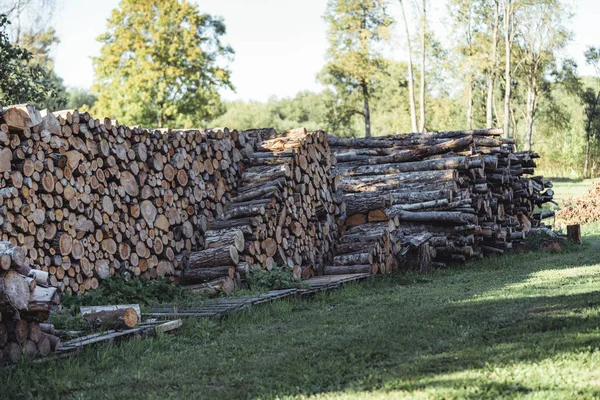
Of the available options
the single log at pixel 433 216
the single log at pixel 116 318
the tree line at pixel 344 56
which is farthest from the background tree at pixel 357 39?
the single log at pixel 116 318

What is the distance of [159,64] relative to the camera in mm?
36125

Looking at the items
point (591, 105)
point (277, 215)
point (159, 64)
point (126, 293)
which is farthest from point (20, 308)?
point (591, 105)

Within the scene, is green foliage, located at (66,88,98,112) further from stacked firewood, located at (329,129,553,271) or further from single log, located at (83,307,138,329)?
single log, located at (83,307,138,329)

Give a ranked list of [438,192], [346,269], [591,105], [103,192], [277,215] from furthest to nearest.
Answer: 1. [591,105]
2. [438,192]
3. [346,269]
4. [277,215]
5. [103,192]

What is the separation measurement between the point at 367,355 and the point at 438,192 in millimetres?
8480

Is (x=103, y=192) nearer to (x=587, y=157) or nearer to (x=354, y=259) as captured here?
(x=354, y=259)

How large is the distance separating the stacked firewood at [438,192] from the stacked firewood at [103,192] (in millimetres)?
2811

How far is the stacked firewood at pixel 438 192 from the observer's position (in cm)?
1338

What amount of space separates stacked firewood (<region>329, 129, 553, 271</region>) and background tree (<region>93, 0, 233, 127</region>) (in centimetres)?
2029

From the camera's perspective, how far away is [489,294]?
912 cm

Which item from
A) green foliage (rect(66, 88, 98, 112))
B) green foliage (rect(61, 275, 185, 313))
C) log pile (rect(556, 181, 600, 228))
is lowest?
log pile (rect(556, 181, 600, 228))

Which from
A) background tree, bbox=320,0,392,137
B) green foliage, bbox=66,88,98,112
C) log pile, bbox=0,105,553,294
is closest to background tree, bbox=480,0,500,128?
background tree, bbox=320,0,392,137

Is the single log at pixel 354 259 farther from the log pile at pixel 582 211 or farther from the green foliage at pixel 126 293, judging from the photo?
the log pile at pixel 582 211

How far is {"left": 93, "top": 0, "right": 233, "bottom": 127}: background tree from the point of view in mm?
36188
